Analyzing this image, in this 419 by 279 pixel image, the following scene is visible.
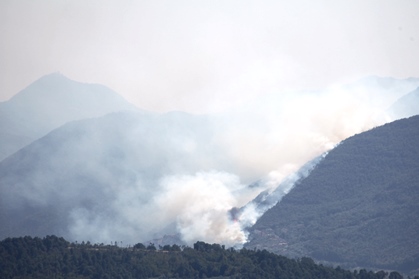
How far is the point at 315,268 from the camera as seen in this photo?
17450cm

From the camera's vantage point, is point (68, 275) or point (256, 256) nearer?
point (68, 275)

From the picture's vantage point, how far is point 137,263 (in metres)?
168

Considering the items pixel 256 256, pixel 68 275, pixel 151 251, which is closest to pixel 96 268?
pixel 68 275

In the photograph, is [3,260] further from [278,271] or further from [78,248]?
[278,271]

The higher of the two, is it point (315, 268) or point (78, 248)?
point (78, 248)

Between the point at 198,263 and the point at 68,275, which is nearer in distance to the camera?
the point at 68,275

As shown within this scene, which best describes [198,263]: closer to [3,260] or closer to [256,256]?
[256,256]

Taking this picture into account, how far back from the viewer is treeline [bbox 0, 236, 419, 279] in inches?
6275

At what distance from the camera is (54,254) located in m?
165

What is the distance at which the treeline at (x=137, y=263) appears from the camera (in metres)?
159

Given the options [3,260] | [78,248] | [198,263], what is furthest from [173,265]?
[3,260]

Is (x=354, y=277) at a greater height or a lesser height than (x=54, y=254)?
lesser

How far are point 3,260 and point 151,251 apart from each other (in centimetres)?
2652

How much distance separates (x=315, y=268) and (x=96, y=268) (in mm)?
33963
